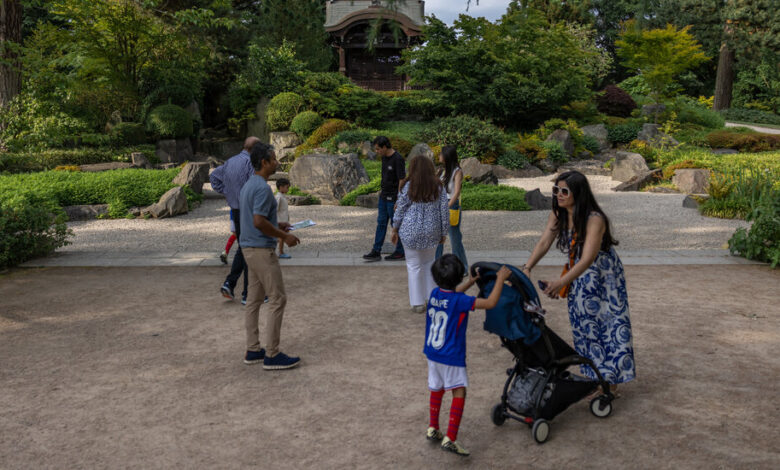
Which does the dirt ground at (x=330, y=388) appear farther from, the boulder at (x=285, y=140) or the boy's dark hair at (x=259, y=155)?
the boulder at (x=285, y=140)

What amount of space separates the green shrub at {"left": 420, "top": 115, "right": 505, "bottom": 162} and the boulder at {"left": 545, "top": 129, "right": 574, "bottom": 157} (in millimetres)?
2330

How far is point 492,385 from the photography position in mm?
4641

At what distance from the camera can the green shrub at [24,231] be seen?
8195 mm

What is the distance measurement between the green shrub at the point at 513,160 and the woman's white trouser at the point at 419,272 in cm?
1295

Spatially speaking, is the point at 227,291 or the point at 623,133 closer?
the point at 227,291

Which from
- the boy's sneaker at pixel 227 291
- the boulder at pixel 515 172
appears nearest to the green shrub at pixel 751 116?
the boulder at pixel 515 172

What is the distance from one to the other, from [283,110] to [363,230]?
12.9 m

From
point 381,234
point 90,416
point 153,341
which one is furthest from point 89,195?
point 90,416

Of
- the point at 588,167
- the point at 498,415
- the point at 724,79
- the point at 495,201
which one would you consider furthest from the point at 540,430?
the point at 724,79

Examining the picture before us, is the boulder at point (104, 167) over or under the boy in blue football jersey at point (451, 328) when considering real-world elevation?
over

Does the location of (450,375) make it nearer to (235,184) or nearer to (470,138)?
(235,184)

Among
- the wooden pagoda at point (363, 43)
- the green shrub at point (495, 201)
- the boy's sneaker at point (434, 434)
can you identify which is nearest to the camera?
the boy's sneaker at point (434, 434)

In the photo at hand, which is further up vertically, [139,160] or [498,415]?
[139,160]

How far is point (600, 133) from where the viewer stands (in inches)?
893
